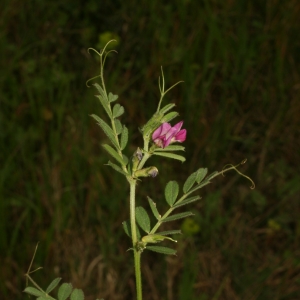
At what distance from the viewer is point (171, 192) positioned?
0.62 meters

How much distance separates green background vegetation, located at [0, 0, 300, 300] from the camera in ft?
6.18

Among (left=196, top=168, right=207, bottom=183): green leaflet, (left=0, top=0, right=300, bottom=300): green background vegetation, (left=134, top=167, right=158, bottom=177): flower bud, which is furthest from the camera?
(left=0, top=0, right=300, bottom=300): green background vegetation

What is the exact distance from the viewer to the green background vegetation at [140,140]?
74.1 inches

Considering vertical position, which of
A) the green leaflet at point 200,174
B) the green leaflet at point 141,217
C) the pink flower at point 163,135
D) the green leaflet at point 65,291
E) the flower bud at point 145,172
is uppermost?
the pink flower at point 163,135

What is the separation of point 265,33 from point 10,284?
1283 millimetres

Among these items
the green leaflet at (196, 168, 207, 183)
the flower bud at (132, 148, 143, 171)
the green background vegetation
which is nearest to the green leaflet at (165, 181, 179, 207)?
the green leaflet at (196, 168, 207, 183)

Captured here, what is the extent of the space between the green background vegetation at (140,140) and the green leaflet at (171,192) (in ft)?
3.69

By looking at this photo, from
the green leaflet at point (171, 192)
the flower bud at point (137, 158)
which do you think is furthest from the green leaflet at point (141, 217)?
the flower bud at point (137, 158)

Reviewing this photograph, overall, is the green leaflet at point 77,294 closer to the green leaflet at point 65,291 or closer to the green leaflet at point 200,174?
the green leaflet at point 65,291

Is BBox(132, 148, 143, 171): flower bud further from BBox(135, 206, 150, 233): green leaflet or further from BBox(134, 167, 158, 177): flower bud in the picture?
BBox(135, 206, 150, 233): green leaflet

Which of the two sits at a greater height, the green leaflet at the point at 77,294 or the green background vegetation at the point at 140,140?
the green leaflet at the point at 77,294

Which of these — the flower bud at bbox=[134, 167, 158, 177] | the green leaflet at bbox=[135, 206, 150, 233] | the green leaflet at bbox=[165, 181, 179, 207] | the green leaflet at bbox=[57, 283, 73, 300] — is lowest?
the green leaflet at bbox=[57, 283, 73, 300]

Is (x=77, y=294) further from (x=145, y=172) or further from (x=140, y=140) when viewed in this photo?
(x=140, y=140)

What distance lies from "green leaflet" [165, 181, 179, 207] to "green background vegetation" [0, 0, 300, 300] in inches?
44.3
